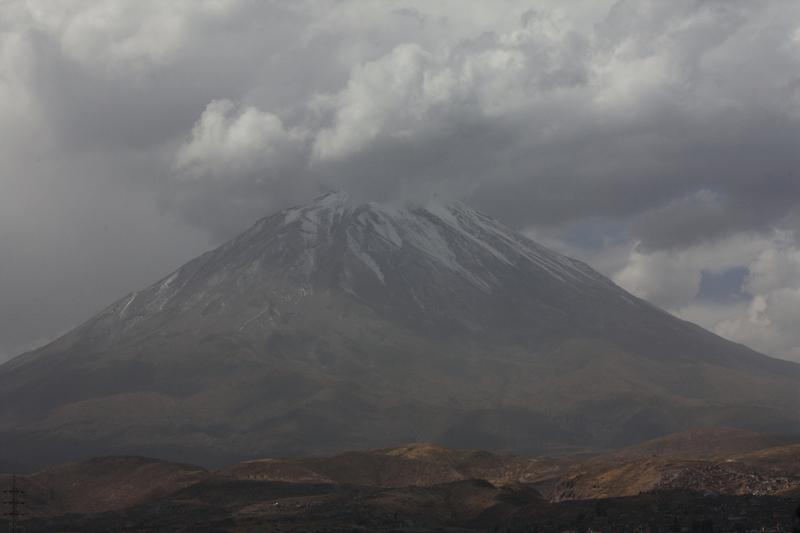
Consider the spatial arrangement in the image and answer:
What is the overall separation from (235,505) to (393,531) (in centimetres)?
3084

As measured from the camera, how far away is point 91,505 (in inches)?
6275

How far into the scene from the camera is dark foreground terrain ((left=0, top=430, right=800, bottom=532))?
369 ft

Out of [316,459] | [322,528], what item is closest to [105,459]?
[316,459]

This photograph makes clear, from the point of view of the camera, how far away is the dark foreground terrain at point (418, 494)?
369ft

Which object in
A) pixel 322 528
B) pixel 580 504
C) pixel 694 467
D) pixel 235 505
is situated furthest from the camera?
pixel 235 505

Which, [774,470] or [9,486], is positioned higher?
[9,486]

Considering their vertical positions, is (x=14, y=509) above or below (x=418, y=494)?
above

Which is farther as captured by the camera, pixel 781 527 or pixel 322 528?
pixel 322 528

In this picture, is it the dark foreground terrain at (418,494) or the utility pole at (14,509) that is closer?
the utility pole at (14,509)

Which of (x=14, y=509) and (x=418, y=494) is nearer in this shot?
(x=14, y=509)

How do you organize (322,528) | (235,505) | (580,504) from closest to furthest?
1. (322,528)
2. (580,504)
3. (235,505)

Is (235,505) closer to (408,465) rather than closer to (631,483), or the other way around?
(408,465)

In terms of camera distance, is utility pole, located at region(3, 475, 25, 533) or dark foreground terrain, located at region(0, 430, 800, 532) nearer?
utility pole, located at region(3, 475, 25, 533)

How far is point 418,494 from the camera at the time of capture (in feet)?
451
